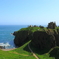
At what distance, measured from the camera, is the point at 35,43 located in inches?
3019

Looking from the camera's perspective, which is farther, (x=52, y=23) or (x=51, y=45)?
(x=52, y=23)

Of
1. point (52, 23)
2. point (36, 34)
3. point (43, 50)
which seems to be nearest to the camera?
point (43, 50)

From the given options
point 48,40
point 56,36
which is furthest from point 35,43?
point 56,36

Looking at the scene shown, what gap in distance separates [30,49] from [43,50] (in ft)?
24.2

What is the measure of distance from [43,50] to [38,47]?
4515mm

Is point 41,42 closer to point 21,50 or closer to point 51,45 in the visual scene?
point 51,45

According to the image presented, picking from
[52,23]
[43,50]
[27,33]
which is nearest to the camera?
[43,50]

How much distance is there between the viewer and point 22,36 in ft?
371

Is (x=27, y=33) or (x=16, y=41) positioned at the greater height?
(x=27, y=33)

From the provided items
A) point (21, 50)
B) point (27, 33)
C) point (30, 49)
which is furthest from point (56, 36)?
point (27, 33)

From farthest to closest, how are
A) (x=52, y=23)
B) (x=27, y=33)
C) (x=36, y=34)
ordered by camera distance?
(x=27, y=33) → (x=52, y=23) → (x=36, y=34)

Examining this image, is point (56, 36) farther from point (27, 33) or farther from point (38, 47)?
point (27, 33)

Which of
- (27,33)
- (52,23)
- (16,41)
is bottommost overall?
(16,41)

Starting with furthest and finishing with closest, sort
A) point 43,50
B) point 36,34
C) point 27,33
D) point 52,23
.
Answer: point 27,33
point 52,23
point 36,34
point 43,50
